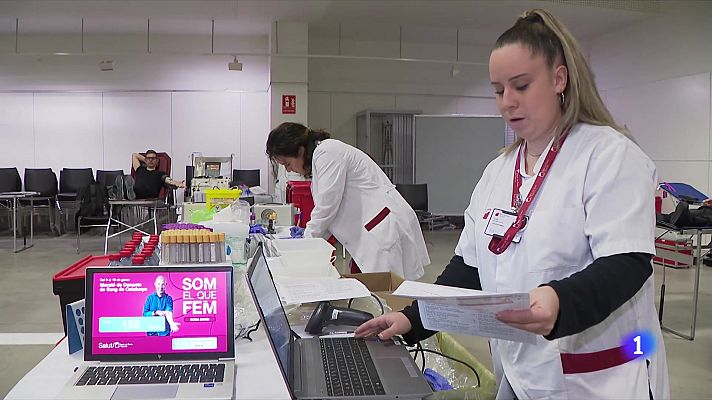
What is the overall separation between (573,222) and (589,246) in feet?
0.17

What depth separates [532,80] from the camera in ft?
3.41

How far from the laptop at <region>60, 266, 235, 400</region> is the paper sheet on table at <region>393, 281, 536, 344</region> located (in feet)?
1.68

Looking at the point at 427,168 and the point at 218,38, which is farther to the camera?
the point at 218,38

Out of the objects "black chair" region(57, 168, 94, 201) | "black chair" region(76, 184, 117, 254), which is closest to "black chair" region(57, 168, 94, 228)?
"black chair" region(57, 168, 94, 201)

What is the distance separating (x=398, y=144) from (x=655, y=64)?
3701 millimetres

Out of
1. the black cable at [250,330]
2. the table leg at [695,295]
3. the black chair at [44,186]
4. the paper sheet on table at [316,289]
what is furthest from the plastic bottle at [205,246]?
the black chair at [44,186]

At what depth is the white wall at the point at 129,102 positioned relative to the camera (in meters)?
8.59

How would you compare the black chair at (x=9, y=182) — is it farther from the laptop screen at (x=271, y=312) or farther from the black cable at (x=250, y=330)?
the laptop screen at (x=271, y=312)

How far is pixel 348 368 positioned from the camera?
120 centimetres

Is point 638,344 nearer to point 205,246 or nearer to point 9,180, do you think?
point 205,246

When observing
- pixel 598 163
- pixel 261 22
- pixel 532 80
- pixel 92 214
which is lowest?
pixel 92 214

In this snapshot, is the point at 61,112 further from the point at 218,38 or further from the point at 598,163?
the point at 598,163

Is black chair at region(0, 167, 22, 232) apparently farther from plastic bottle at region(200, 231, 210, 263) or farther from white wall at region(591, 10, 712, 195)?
white wall at region(591, 10, 712, 195)

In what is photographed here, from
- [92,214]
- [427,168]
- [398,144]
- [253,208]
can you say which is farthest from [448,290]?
[398,144]
